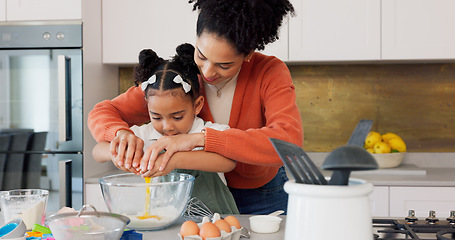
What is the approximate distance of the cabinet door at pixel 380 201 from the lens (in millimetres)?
2287

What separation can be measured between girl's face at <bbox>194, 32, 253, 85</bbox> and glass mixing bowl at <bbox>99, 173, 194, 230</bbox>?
0.31m

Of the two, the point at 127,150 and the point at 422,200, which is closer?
the point at 127,150

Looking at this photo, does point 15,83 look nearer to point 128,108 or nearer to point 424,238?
point 128,108

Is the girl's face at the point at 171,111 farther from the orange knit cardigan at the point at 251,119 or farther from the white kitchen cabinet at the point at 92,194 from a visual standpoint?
the white kitchen cabinet at the point at 92,194

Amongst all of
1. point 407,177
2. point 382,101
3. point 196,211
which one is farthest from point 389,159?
point 196,211

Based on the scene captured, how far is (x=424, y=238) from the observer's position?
992mm

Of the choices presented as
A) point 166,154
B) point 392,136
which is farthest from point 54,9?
point 392,136

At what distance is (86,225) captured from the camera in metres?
0.87

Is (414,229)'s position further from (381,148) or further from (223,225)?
(381,148)

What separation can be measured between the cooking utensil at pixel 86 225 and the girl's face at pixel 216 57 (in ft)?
1.61

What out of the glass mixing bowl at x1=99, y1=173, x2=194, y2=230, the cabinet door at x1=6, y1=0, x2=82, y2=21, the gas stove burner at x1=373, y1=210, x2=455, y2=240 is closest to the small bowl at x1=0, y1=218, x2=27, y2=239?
the glass mixing bowl at x1=99, y1=173, x2=194, y2=230

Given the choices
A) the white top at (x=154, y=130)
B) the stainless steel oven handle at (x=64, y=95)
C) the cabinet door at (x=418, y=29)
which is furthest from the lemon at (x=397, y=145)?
the stainless steel oven handle at (x=64, y=95)

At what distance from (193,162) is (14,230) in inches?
16.1

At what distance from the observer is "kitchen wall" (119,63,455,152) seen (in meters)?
2.79
